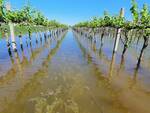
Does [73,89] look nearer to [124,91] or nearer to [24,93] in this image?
[24,93]

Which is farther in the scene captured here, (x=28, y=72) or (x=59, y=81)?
(x=28, y=72)

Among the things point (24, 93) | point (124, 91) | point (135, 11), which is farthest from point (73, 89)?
point (135, 11)

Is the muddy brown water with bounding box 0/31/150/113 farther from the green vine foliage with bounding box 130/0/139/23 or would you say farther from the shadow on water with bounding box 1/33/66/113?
the green vine foliage with bounding box 130/0/139/23

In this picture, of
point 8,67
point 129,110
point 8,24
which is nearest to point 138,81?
point 129,110

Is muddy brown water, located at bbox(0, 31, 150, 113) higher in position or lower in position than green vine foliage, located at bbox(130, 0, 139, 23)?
lower

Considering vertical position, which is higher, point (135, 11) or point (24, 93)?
point (135, 11)

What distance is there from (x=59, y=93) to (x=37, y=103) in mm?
1431

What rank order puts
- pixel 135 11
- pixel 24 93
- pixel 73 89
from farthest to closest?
pixel 135 11
pixel 73 89
pixel 24 93

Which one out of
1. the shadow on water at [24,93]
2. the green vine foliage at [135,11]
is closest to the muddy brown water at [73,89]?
the shadow on water at [24,93]

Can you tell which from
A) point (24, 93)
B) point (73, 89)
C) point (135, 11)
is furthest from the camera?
point (135, 11)

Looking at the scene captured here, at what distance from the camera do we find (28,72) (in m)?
13.6

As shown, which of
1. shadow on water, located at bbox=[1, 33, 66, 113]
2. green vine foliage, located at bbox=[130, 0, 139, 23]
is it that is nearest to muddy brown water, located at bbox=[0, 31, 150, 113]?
shadow on water, located at bbox=[1, 33, 66, 113]

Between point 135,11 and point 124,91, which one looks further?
point 135,11

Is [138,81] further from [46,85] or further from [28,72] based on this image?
[28,72]
